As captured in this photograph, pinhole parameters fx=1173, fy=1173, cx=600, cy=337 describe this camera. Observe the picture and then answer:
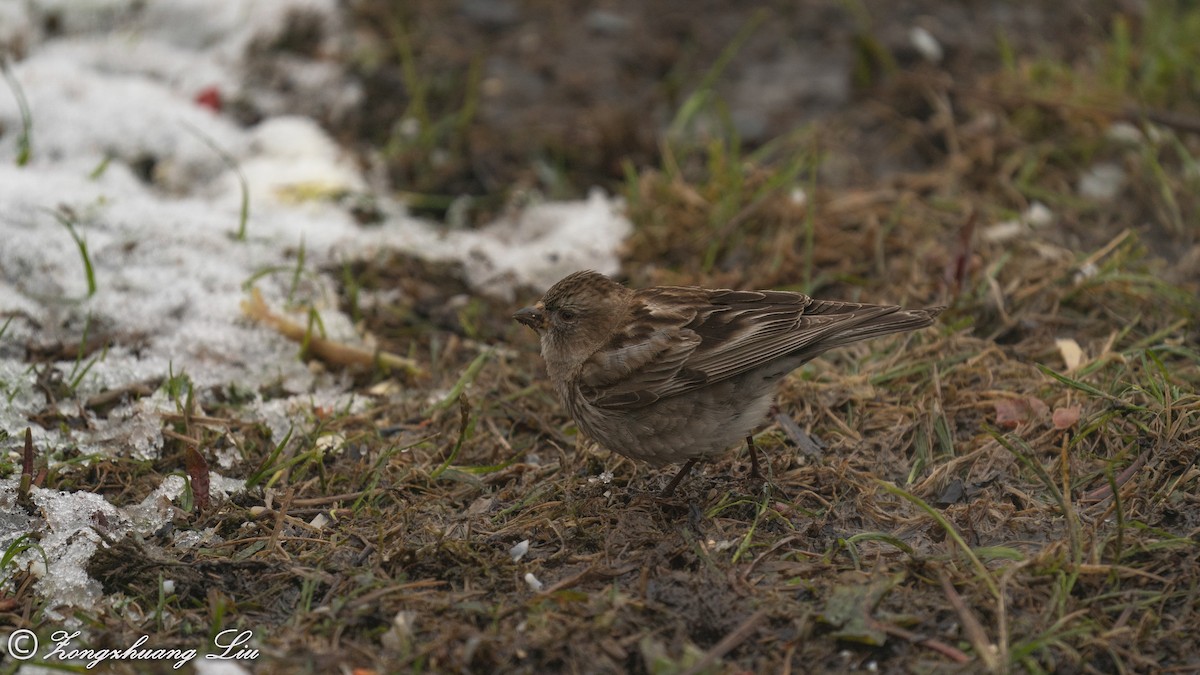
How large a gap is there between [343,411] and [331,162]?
240 cm

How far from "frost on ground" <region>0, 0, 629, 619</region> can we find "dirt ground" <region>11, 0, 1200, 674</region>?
7.8 inches

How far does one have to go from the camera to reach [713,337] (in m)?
4.41

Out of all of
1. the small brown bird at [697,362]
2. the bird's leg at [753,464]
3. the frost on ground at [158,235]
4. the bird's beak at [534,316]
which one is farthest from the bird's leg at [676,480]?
the frost on ground at [158,235]

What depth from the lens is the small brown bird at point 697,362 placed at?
13.9ft

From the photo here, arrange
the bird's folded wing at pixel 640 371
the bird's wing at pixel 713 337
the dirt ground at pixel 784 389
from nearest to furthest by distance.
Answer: the dirt ground at pixel 784 389
the bird's wing at pixel 713 337
the bird's folded wing at pixel 640 371

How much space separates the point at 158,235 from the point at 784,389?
10.4ft

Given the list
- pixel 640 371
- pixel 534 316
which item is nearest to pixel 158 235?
pixel 534 316

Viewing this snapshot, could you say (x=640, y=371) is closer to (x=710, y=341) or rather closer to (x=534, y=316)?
(x=710, y=341)

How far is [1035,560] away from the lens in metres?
3.64

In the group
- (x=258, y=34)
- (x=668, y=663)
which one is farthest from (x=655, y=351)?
(x=258, y=34)

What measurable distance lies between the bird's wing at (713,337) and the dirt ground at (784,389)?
1.41 ft

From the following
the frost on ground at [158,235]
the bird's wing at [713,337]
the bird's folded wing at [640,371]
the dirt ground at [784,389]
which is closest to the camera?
the dirt ground at [784,389]

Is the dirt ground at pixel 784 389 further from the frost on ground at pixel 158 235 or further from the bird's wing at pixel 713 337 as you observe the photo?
the bird's wing at pixel 713 337

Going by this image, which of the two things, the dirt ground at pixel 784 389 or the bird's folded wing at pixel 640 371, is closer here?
the dirt ground at pixel 784 389
